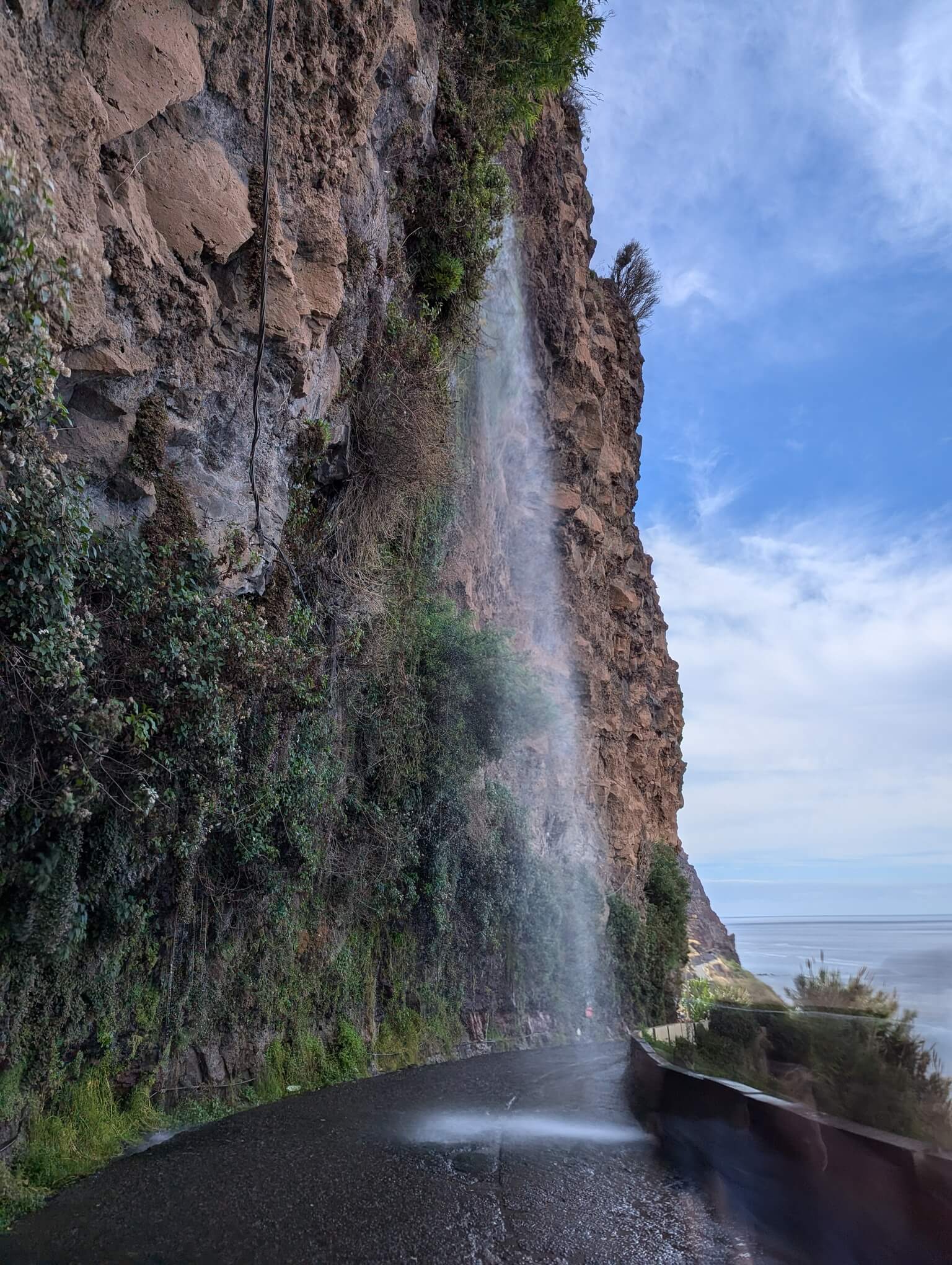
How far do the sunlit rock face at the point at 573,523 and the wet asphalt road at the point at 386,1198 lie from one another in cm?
Result: 1130

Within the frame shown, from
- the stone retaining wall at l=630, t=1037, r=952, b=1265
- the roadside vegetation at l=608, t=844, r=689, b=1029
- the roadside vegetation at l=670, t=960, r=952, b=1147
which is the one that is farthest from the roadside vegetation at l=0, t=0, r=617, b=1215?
the roadside vegetation at l=670, t=960, r=952, b=1147

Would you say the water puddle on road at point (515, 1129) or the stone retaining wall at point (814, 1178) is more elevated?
the stone retaining wall at point (814, 1178)

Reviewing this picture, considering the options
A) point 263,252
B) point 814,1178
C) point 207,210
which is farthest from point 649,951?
point 207,210

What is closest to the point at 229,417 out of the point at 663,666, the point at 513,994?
the point at 513,994

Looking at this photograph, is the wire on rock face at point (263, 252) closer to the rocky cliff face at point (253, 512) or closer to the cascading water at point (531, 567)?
the rocky cliff face at point (253, 512)

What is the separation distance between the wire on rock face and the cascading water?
32.0ft

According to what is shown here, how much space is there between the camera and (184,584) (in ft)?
23.7

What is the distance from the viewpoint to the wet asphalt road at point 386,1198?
510 centimetres

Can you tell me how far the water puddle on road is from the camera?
8.19 meters

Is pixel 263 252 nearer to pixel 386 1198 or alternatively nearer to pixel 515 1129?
pixel 386 1198

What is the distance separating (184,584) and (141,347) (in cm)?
194

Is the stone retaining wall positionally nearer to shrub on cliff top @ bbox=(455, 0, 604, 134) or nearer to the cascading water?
the cascading water

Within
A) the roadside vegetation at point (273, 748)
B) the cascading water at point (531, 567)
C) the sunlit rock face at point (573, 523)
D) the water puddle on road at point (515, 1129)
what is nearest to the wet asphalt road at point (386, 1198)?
the water puddle on road at point (515, 1129)

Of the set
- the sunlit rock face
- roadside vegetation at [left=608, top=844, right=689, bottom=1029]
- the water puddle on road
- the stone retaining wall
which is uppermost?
the sunlit rock face
